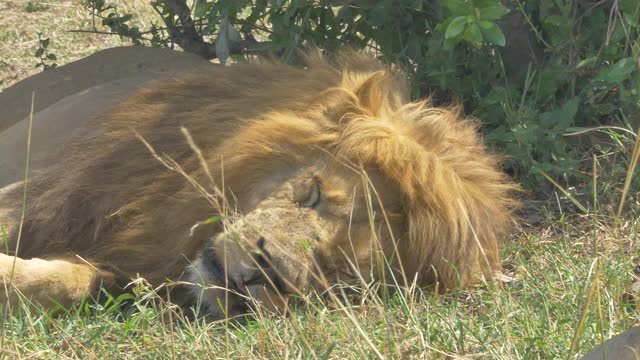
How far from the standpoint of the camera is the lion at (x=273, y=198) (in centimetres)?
341

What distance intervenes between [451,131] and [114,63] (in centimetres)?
219

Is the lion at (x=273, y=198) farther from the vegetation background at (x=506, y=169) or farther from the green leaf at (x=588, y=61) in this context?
the green leaf at (x=588, y=61)

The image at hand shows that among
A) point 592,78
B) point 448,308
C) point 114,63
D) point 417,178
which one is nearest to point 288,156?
point 417,178

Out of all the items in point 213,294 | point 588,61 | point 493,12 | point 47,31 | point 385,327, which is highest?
point 493,12

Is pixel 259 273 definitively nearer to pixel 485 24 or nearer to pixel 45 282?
pixel 45 282

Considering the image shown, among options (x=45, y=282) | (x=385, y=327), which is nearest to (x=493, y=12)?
(x=385, y=327)

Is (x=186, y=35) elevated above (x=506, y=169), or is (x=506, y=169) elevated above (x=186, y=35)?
(x=186, y=35)

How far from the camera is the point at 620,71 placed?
416 cm

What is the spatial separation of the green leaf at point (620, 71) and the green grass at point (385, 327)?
728 millimetres

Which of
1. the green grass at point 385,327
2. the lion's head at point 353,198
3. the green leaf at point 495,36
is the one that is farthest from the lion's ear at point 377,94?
the green grass at point 385,327

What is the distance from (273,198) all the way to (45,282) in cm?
71

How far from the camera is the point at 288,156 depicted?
3.69m

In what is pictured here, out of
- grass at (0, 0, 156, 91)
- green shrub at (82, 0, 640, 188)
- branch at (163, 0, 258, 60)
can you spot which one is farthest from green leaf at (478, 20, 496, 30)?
grass at (0, 0, 156, 91)

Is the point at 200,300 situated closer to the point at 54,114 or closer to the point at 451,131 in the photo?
the point at 451,131
